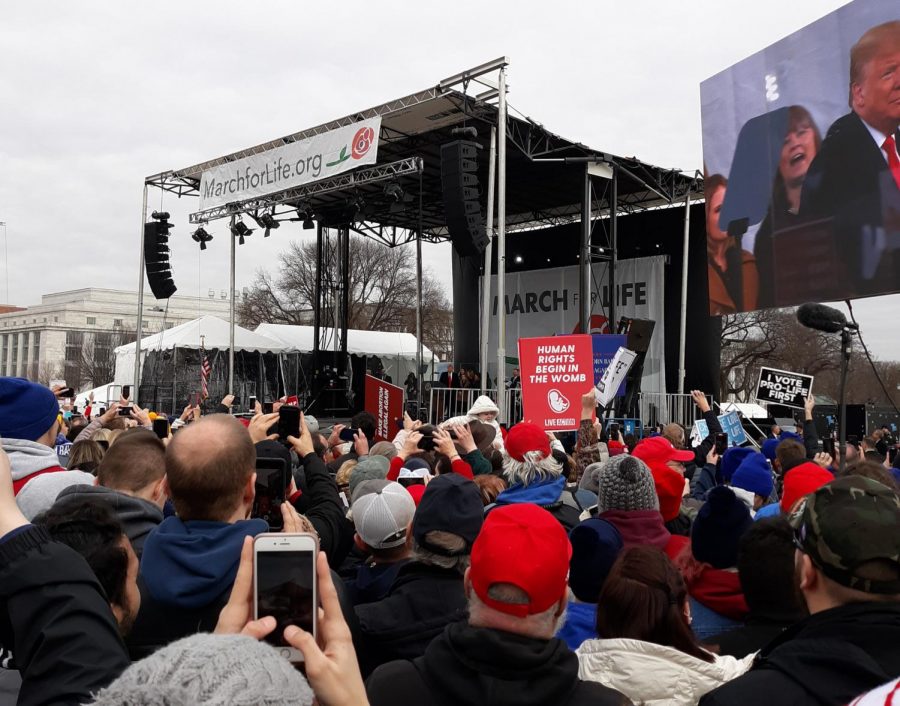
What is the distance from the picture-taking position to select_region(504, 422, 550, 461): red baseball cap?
411 centimetres

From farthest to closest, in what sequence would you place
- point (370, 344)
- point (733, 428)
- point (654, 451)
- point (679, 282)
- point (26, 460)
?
point (370, 344) → point (679, 282) → point (733, 428) → point (654, 451) → point (26, 460)

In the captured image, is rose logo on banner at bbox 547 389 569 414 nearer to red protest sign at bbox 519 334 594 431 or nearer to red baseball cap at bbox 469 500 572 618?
red protest sign at bbox 519 334 594 431

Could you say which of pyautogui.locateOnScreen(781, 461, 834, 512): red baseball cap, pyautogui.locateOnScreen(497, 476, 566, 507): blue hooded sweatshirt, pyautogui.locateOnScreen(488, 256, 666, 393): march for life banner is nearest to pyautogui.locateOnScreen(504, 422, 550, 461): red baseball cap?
pyautogui.locateOnScreen(497, 476, 566, 507): blue hooded sweatshirt

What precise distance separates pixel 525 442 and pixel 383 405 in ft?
18.9

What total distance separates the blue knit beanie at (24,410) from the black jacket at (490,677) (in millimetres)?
2242

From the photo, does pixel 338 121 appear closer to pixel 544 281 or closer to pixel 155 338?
pixel 544 281

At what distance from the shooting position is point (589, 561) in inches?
101

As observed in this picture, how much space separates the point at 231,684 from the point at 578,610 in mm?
1826

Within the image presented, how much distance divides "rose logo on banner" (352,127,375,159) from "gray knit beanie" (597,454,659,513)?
43.2 ft

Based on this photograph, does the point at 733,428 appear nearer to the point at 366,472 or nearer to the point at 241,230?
the point at 366,472

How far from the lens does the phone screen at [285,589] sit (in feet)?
4.04

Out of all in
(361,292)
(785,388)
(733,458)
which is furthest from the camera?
(361,292)

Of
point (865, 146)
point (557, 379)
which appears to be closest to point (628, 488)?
point (557, 379)

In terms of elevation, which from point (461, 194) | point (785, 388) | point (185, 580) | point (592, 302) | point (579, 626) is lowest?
point (579, 626)
